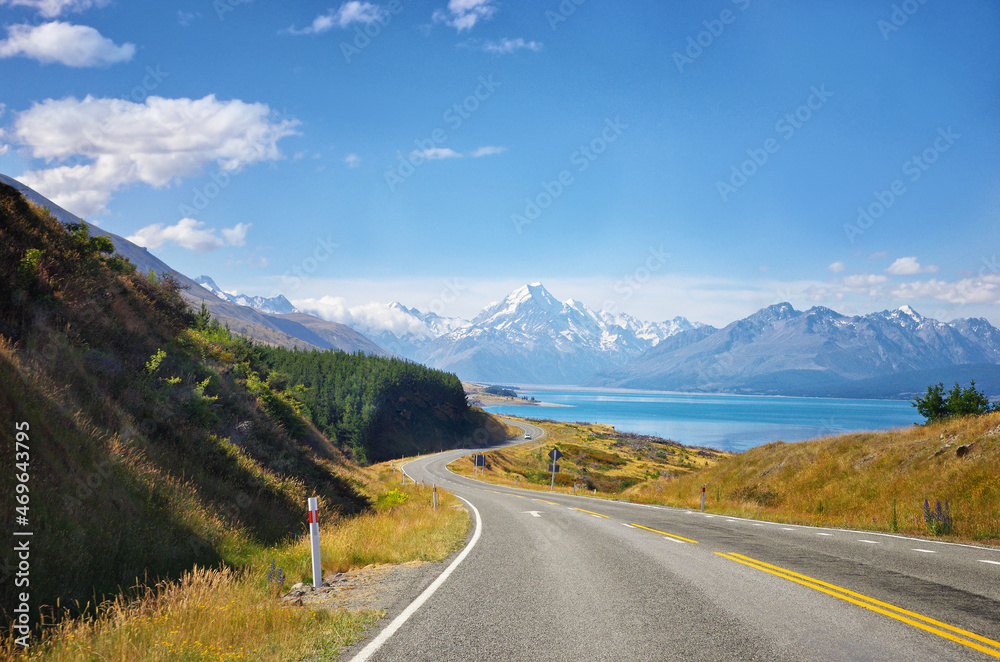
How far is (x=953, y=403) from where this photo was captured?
2508cm

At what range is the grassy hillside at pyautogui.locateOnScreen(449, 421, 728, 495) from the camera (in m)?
56.6

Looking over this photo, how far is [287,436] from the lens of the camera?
2028cm

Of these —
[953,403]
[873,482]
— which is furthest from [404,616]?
[953,403]

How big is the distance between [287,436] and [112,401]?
906 centimetres

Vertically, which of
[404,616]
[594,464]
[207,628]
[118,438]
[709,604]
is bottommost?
[594,464]

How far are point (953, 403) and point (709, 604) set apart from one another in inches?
1042

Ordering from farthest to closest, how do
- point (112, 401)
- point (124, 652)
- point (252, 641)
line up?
1. point (112, 401)
2. point (252, 641)
3. point (124, 652)

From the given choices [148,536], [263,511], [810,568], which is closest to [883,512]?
[810,568]

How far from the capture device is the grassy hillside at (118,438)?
23.0ft

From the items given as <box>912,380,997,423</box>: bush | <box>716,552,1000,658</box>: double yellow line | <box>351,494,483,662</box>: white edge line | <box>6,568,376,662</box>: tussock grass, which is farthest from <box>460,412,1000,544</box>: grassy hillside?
<box>6,568,376,662</box>: tussock grass

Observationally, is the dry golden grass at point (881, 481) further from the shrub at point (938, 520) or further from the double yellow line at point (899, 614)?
the double yellow line at point (899, 614)

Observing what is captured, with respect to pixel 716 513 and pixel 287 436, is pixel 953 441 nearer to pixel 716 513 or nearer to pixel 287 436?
pixel 716 513

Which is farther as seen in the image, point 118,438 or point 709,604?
point 118,438

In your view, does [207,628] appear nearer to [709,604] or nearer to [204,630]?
[204,630]
